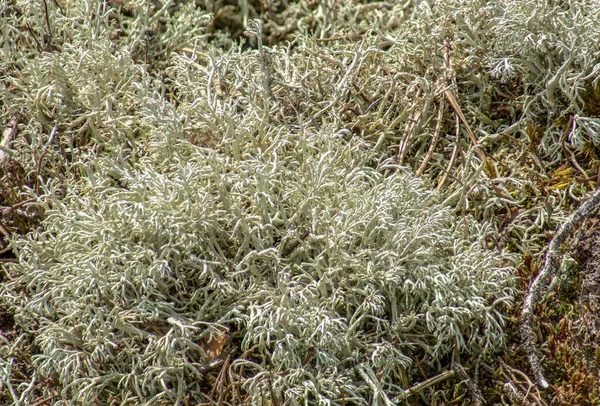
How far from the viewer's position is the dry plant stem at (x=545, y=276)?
236 centimetres

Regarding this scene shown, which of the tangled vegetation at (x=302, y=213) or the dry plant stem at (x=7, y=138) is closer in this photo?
the tangled vegetation at (x=302, y=213)

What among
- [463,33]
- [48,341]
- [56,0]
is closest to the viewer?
[48,341]

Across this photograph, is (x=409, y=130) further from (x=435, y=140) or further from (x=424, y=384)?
(x=424, y=384)

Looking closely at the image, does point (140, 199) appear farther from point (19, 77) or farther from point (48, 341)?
point (19, 77)

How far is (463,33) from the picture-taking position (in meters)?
3.02

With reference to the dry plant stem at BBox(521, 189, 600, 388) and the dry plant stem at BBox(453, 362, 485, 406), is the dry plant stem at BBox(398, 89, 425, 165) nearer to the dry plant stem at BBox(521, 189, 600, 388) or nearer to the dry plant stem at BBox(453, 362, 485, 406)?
the dry plant stem at BBox(521, 189, 600, 388)

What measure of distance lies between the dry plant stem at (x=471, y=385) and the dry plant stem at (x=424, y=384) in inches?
1.2

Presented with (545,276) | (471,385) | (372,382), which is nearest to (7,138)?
(372,382)

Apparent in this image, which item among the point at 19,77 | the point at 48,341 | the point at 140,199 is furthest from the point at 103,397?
the point at 19,77

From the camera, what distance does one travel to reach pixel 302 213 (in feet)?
8.29

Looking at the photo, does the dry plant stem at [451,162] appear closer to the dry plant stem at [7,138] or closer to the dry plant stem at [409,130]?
the dry plant stem at [409,130]

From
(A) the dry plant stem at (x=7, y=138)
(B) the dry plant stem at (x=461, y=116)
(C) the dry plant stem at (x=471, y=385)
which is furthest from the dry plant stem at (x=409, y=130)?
(A) the dry plant stem at (x=7, y=138)

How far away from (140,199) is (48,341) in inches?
21.2

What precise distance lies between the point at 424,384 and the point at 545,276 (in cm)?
56
